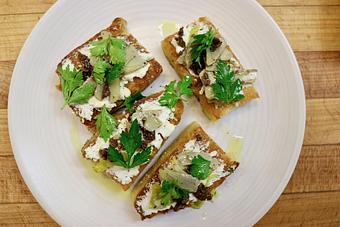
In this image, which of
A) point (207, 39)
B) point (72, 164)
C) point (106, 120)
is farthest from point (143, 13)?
point (72, 164)

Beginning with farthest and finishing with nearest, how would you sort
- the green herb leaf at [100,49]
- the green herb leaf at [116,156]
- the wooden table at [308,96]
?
1. the wooden table at [308,96]
2. the green herb leaf at [100,49]
3. the green herb leaf at [116,156]

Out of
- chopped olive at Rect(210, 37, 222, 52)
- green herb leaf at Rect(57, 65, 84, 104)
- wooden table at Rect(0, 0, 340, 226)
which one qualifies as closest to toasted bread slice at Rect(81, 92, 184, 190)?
green herb leaf at Rect(57, 65, 84, 104)

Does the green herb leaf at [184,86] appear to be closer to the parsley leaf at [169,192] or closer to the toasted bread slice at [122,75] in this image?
the toasted bread slice at [122,75]

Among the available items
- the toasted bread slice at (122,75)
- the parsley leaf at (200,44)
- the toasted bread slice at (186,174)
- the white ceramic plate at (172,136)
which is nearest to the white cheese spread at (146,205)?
the toasted bread slice at (186,174)

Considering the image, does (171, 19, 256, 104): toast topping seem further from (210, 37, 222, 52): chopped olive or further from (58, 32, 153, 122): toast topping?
(58, 32, 153, 122): toast topping

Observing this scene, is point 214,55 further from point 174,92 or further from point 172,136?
point 172,136

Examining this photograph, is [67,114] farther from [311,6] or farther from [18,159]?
[311,6]
